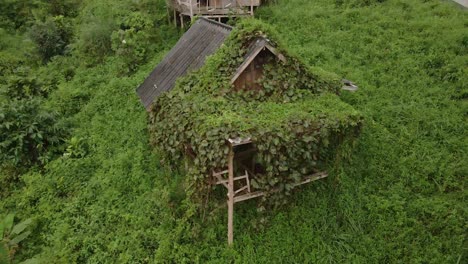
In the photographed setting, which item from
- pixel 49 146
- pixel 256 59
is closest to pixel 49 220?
pixel 49 146

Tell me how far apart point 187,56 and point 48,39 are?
10.3m

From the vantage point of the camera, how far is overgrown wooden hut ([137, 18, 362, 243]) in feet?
Result: 22.0

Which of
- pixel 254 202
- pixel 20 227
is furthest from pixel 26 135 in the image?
pixel 254 202

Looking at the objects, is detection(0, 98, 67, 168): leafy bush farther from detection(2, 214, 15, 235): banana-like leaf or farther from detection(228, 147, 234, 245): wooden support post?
detection(228, 147, 234, 245): wooden support post

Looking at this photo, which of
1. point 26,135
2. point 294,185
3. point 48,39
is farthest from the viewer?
point 48,39

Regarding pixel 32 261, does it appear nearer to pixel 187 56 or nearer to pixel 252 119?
pixel 252 119

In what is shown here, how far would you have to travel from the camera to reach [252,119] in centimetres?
689

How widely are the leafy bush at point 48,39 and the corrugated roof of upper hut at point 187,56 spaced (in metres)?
8.68

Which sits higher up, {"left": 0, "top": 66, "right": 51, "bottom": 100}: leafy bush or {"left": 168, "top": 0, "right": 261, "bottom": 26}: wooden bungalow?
{"left": 168, "top": 0, "right": 261, "bottom": 26}: wooden bungalow

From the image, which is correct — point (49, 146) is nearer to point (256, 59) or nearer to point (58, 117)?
point (58, 117)

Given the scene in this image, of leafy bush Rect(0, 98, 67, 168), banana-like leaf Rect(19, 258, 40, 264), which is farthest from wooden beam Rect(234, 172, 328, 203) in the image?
leafy bush Rect(0, 98, 67, 168)

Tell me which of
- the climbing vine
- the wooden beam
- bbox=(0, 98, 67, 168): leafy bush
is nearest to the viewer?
the climbing vine

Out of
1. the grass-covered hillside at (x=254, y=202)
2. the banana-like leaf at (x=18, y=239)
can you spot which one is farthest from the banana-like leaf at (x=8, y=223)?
the banana-like leaf at (x=18, y=239)

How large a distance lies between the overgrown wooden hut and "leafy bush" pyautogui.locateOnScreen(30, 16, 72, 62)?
10.9 m
